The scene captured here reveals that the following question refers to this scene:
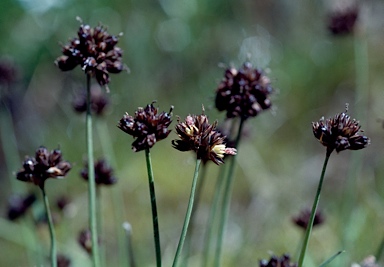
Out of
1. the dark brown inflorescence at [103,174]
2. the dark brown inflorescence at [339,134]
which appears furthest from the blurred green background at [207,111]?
the dark brown inflorescence at [339,134]

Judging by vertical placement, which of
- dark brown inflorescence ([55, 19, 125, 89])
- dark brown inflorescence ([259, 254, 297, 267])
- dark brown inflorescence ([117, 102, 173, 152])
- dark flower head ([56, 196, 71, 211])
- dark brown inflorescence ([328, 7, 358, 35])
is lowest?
dark brown inflorescence ([259, 254, 297, 267])

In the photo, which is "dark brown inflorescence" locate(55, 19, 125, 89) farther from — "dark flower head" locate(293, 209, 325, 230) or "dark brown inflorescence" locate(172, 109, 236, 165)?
"dark flower head" locate(293, 209, 325, 230)

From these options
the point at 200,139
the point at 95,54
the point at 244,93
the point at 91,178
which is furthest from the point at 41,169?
the point at 244,93

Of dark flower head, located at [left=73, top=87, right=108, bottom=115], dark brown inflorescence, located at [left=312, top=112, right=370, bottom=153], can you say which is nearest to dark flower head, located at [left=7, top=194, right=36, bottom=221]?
dark flower head, located at [left=73, top=87, right=108, bottom=115]

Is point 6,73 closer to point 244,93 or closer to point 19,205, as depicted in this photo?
point 19,205

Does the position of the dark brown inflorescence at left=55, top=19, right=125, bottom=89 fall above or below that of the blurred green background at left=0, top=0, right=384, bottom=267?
below

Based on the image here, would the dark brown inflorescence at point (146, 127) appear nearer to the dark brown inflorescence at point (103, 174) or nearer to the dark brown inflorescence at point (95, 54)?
the dark brown inflorescence at point (95, 54)
